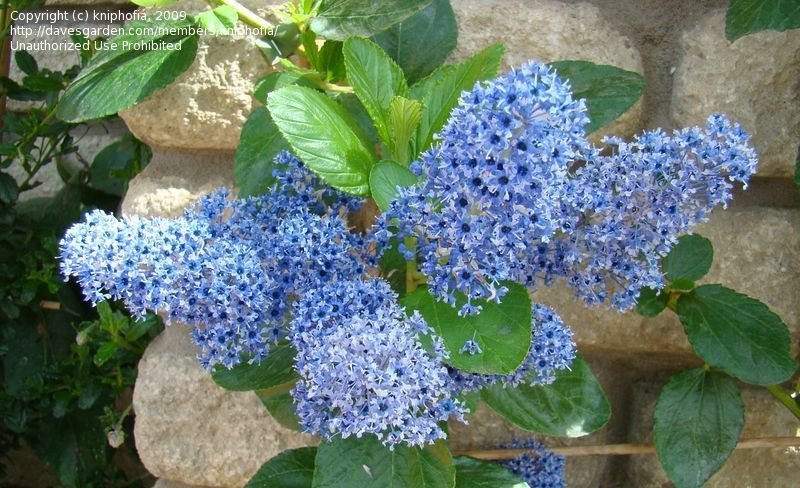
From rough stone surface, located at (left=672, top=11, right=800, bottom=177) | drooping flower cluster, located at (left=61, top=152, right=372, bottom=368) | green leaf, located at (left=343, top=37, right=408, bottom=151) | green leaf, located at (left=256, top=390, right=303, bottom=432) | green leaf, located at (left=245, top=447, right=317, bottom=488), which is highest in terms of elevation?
rough stone surface, located at (left=672, top=11, right=800, bottom=177)

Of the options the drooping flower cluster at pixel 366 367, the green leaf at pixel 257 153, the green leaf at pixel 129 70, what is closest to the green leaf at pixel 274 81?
the green leaf at pixel 257 153

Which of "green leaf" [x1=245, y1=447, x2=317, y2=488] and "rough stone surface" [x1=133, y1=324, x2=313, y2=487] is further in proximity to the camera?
"rough stone surface" [x1=133, y1=324, x2=313, y2=487]

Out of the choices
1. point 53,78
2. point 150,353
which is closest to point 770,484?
point 150,353

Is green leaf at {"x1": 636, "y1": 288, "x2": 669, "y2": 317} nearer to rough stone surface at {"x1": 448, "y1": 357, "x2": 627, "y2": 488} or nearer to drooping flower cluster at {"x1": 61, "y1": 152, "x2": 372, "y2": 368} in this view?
rough stone surface at {"x1": 448, "y1": 357, "x2": 627, "y2": 488}

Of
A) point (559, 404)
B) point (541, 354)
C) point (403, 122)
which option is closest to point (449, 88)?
point (403, 122)

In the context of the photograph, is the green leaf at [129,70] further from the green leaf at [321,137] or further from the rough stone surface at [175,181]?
the green leaf at [321,137]

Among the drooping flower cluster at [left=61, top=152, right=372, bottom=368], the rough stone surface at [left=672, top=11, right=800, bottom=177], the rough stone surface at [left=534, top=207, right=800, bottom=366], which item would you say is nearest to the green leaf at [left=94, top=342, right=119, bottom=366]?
the drooping flower cluster at [left=61, top=152, right=372, bottom=368]

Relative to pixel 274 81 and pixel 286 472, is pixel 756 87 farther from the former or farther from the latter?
pixel 286 472
